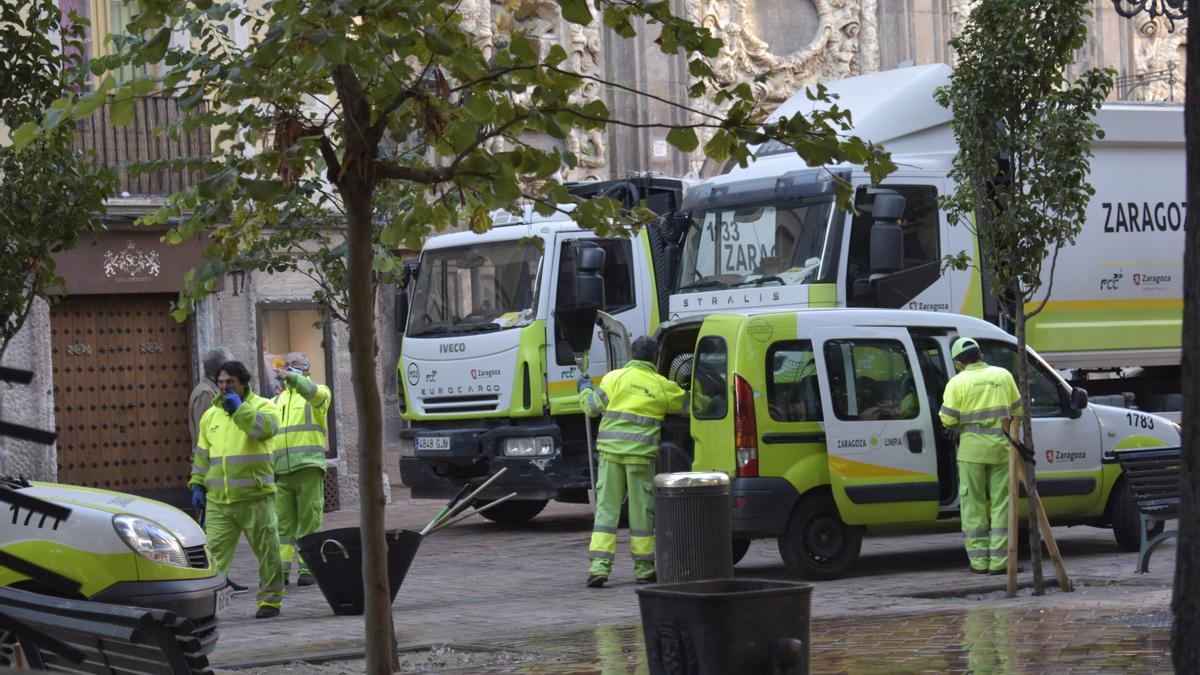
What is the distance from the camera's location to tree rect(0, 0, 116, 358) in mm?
10078

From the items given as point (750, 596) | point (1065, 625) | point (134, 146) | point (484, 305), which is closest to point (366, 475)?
point (750, 596)

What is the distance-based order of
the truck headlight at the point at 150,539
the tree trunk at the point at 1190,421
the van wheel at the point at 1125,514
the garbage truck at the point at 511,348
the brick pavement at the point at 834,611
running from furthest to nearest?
1. the garbage truck at the point at 511,348
2. the van wheel at the point at 1125,514
3. the brick pavement at the point at 834,611
4. the truck headlight at the point at 150,539
5. the tree trunk at the point at 1190,421

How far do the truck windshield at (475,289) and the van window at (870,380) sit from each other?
17.1ft

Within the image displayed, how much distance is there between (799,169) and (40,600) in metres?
13.5

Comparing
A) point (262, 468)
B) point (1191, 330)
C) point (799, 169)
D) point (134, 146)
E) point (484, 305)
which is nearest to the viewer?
point (1191, 330)

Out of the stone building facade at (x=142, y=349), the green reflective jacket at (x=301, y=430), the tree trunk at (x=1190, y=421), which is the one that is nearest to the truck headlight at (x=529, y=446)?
the stone building facade at (x=142, y=349)

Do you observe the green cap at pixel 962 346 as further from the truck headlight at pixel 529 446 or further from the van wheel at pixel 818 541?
the truck headlight at pixel 529 446

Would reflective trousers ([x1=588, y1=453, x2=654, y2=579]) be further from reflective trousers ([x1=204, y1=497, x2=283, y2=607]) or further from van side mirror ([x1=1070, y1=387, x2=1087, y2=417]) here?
van side mirror ([x1=1070, y1=387, x2=1087, y2=417])

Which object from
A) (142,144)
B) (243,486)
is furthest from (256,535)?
(142,144)

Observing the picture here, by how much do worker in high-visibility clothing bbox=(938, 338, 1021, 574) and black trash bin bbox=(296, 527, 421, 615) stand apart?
430 cm

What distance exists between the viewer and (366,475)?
685cm

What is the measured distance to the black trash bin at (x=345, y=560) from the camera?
9984 millimetres

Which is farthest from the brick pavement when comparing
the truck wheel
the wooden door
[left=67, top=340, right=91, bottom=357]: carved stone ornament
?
[left=67, top=340, right=91, bottom=357]: carved stone ornament

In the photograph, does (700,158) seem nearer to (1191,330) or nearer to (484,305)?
(484,305)
